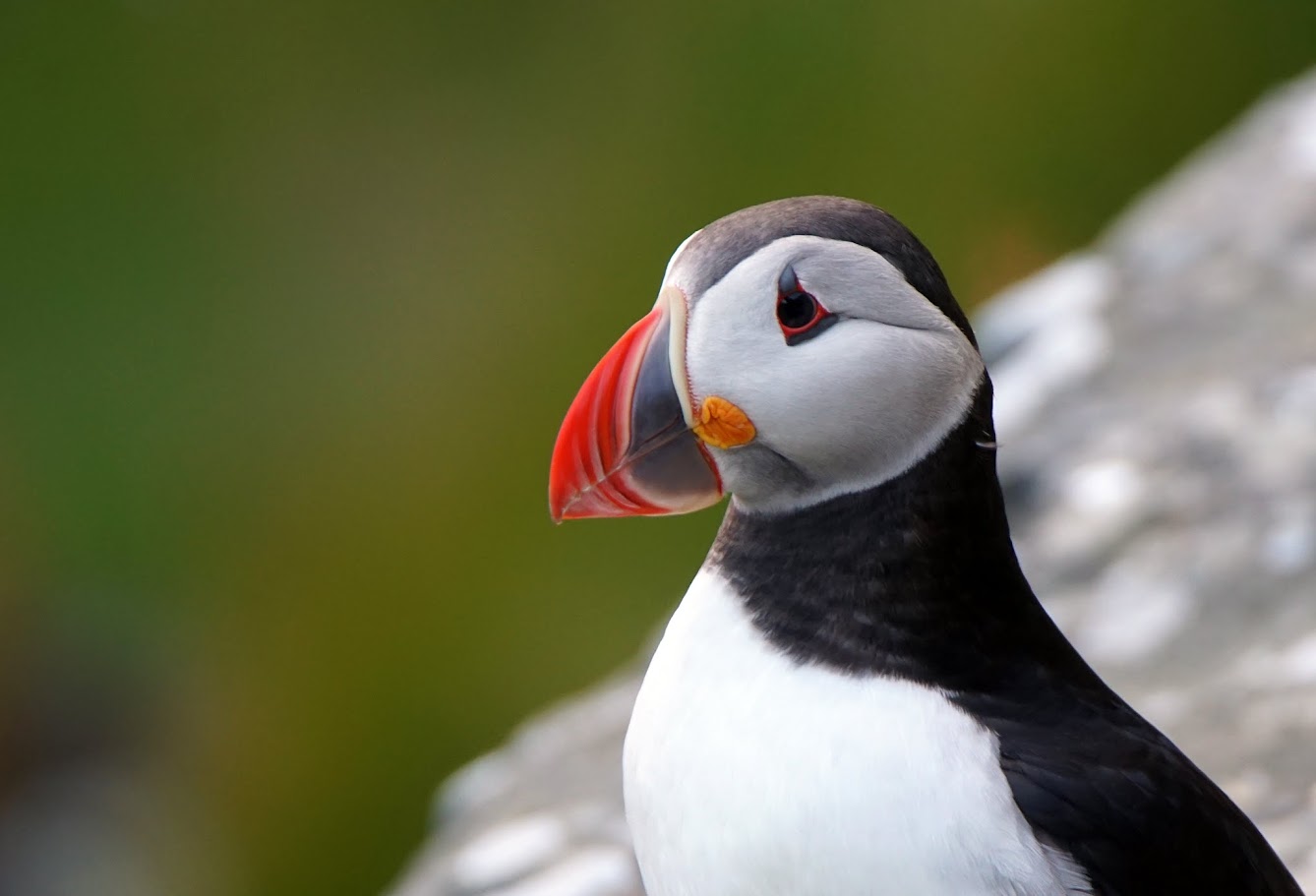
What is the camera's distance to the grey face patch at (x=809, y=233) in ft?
3.11

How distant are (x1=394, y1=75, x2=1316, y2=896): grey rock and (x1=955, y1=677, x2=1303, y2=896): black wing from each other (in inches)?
13.8

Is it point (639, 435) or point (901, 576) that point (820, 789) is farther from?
point (639, 435)

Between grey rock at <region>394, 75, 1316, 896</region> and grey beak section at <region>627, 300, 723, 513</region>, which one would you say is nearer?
grey beak section at <region>627, 300, 723, 513</region>

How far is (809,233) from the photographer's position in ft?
3.10

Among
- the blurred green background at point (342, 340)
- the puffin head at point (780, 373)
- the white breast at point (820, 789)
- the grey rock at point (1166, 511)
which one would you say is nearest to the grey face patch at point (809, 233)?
the puffin head at point (780, 373)

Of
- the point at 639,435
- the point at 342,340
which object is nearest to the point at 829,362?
the point at 639,435

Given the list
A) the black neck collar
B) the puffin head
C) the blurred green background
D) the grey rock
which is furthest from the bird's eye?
the blurred green background

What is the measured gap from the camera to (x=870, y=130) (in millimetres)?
2770

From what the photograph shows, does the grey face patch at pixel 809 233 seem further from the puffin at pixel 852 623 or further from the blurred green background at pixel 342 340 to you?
the blurred green background at pixel 342 340

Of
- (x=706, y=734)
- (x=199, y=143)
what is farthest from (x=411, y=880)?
(x=199, y=143)

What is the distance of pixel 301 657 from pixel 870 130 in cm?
149

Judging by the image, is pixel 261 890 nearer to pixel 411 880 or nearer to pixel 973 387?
pixel 411 880

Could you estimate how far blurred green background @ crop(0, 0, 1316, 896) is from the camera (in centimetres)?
282

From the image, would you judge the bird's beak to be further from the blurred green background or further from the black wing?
the blurred green background
